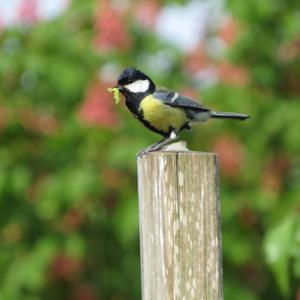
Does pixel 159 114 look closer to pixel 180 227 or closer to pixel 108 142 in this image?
pixel 180 227

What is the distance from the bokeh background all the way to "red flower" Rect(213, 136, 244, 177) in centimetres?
1

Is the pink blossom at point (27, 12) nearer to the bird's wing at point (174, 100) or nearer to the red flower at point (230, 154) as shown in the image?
the red flower at point (230, 154)

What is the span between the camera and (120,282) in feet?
22.9

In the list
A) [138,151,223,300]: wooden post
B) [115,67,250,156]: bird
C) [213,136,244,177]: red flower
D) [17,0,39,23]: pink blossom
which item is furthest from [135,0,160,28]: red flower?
[138,151,223,300]: wooden post

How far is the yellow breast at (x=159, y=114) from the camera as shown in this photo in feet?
11.4

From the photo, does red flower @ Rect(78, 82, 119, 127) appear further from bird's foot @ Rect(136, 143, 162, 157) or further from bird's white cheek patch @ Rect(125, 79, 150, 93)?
bird's foot @ Rect(136, 143, 162, 157)

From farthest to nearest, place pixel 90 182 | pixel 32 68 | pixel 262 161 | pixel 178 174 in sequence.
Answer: pixel 262 161 < pixel 32 68 < pixel 90 182 < pixel 178 174

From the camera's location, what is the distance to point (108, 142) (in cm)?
668

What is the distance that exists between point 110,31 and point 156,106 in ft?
12.4

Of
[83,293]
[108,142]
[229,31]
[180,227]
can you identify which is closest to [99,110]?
[108,142]

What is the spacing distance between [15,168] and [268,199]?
5.42 feet

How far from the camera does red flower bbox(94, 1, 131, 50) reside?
721 centimetres

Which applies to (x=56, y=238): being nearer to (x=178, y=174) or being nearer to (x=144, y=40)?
(x=144, y=40)

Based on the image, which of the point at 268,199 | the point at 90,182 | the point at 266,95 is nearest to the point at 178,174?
the point at 90,182
